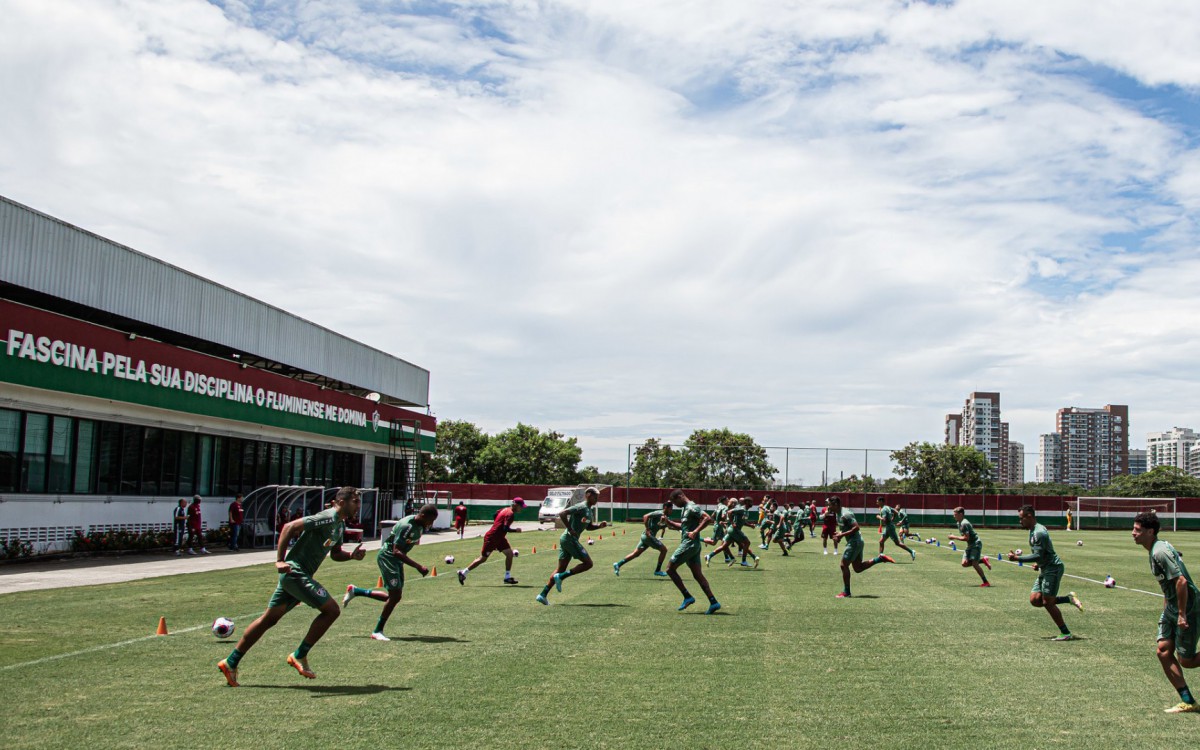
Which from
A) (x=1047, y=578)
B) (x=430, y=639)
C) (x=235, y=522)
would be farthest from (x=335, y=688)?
(x=235, y=522)

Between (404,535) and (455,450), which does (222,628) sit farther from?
(455,450)

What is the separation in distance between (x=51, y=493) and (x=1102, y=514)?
70.7 meters

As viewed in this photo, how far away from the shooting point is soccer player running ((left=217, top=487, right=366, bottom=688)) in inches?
365

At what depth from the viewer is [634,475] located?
3164 inches

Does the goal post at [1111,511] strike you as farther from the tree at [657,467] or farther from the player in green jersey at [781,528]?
the player in green jersey at [781,528]

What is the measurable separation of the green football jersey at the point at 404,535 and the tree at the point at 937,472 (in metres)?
69.0

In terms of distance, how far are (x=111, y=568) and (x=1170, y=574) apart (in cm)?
2347

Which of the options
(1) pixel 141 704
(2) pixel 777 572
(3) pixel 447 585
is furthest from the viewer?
(2) pixel 777 572

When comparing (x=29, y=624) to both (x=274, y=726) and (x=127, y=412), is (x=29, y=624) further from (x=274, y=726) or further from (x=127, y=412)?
(x=127, y=412)

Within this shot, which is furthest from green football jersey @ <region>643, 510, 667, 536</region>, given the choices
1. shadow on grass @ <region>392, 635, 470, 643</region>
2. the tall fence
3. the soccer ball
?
the tall fence

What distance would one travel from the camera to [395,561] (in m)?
12.8

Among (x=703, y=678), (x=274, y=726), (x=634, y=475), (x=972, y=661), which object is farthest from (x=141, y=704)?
(x=634, y=475)

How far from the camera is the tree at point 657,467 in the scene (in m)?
76.8

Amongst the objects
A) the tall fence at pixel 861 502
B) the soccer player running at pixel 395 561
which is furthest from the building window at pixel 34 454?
the tall fence at pixel 861 502
